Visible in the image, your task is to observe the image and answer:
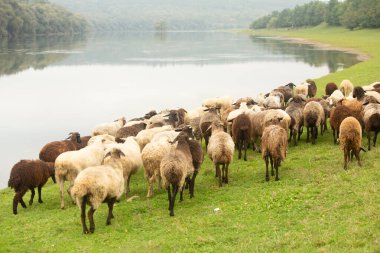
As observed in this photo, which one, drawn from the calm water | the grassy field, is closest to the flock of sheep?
the grassy field

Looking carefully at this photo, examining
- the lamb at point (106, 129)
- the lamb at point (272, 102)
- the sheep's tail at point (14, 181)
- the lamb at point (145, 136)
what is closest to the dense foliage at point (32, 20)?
the lamb at point (106, 129)

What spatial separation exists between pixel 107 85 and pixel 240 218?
1310 inches

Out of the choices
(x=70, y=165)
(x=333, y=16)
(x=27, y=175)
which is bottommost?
(x=27, y=175)

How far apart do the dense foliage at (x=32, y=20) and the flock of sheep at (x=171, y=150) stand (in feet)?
274

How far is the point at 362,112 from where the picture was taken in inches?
590

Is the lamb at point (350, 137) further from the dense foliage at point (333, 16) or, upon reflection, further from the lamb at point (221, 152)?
the dense foliage at point (333, 16)

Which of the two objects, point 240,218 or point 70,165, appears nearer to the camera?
point 240,218

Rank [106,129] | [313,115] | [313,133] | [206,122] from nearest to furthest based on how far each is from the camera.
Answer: [313,115] → [313,133] → [206,122] → [106,129]

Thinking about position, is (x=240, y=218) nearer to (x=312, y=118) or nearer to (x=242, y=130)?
(x=242, y=130)

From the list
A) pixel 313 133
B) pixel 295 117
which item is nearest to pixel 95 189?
pixel 295 117

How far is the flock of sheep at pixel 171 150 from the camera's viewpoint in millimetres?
10269

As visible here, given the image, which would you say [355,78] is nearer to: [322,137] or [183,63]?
[322,137]

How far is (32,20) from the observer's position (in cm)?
10762

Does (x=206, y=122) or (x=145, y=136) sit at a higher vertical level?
(x=206, y=122)
